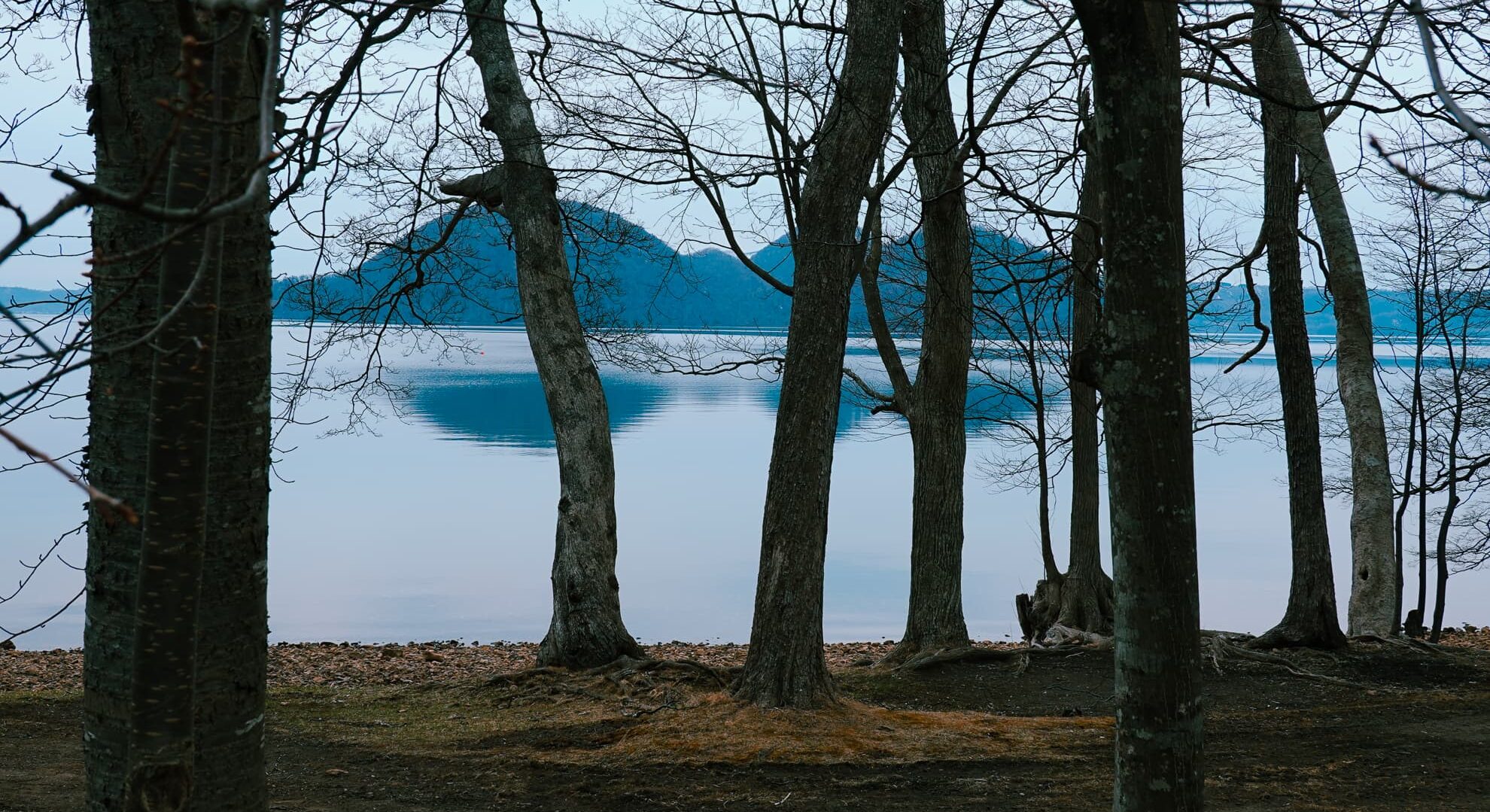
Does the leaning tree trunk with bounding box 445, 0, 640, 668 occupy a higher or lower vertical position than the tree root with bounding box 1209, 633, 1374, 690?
higher

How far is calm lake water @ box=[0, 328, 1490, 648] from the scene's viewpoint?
18172 millimetres

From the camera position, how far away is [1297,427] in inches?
403

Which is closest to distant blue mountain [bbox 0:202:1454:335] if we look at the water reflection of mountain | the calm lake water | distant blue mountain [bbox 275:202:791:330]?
distant blue mountain [bbox 275:202:791:330]

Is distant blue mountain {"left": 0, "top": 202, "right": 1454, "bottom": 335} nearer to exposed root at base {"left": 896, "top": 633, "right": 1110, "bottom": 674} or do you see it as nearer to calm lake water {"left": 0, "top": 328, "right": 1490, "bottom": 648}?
calm lake water {"left": 0, "top": 328, "right": 1490, "bottom": 648}

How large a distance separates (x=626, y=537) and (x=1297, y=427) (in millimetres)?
18159

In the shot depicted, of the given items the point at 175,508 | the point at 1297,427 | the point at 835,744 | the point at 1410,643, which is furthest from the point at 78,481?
the point at 1410,643

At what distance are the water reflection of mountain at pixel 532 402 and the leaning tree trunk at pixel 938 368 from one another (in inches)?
863

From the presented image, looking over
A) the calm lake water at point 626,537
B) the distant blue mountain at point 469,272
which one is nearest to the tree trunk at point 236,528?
the distant blue mountain at point 469,272

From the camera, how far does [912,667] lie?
1034 cm

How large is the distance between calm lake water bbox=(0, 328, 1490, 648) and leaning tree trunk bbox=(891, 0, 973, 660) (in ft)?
18.2

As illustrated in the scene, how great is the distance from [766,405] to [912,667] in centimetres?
5516

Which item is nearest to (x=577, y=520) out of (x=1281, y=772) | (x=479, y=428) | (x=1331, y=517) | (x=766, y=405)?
(x=1281, y=772)

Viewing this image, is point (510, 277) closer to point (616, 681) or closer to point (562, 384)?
point (562, 384)

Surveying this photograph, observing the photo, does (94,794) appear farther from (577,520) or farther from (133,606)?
(577,520)
